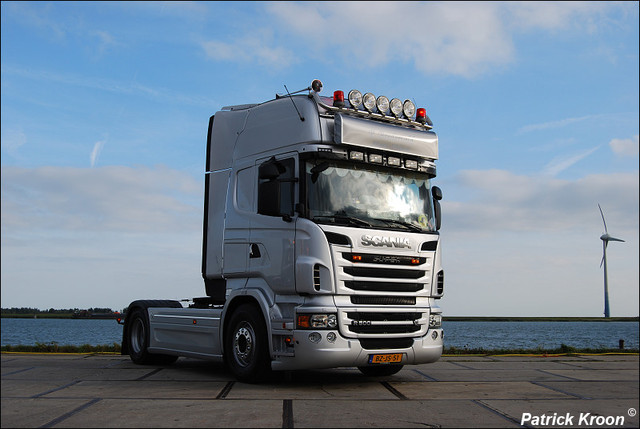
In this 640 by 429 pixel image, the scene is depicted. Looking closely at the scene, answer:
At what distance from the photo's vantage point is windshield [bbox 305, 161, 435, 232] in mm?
8898

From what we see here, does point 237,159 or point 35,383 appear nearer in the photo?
point 35,383

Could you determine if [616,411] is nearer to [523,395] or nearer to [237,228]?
[523,395]

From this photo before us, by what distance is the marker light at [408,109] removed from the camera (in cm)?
1021

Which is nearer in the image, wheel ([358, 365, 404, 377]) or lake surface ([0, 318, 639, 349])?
wheel ([358, 365, 404, 377])

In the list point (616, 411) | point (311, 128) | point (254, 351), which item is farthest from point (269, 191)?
point (616, 411)

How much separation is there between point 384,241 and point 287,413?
3068mm

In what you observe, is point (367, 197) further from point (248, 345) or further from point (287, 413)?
point (287, 413)

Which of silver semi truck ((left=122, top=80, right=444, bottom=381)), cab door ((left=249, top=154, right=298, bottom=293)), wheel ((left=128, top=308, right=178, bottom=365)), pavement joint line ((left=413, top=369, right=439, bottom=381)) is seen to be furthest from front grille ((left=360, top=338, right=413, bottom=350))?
wheel ((left=128, top=308, right=178, bottom=365))

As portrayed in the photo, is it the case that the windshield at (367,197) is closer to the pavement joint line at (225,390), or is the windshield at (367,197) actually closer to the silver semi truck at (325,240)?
the silver semi truck at (325,240)

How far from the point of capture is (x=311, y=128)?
29.9ft

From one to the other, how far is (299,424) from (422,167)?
502cm

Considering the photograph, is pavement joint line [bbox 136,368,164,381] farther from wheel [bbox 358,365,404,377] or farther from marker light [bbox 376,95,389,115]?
marker light [bbox 376,95,389,115]

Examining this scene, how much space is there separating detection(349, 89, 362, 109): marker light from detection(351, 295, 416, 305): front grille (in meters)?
2.75

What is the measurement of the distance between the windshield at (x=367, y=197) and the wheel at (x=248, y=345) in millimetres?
1755
